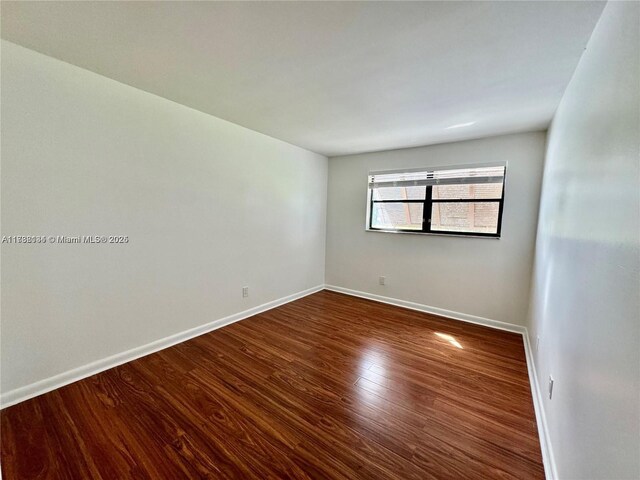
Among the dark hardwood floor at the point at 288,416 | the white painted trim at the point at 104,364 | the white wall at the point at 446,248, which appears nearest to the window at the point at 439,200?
the white wall at the point at 446,248

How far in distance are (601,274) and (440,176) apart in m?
2.78

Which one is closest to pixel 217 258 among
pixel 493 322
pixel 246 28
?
pixel 246 28

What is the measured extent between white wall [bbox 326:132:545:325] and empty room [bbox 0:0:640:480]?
34 mm

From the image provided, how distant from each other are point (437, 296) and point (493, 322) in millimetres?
678

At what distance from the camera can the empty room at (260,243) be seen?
1.21m

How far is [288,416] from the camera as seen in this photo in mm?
1733

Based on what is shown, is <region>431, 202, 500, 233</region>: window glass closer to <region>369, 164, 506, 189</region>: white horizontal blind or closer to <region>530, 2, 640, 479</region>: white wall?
<region>369, 164, 506, 189</region>: white horizontal blind

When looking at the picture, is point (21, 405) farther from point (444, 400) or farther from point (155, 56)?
point (444, 400)

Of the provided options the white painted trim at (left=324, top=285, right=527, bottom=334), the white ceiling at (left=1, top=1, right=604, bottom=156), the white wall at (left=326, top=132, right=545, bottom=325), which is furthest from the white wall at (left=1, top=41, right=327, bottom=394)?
the white painted trim at (left=324, top=285, right=527, bottom=334)

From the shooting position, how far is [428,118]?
258 centimetres

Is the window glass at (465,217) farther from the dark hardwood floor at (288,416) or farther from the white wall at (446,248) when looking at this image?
the dark hardwood floor at (288,416)

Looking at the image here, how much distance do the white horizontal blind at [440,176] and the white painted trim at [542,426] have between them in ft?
6.47

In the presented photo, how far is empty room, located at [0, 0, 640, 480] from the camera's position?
1210mm

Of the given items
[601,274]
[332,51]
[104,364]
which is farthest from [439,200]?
[104,364]
